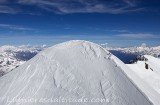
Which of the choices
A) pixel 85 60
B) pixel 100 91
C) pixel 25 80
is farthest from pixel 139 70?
pixel 25 80

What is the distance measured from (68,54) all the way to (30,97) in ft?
10.1

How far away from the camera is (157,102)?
304 inches

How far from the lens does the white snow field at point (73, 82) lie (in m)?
7.48

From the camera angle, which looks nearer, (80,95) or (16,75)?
(80,95)

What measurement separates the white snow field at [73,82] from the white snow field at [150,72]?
13.1 ft

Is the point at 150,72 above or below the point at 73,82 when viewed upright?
below

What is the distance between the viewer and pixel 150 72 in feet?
49.0

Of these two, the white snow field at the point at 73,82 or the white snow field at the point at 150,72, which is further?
the white snow field at the point at 150,72

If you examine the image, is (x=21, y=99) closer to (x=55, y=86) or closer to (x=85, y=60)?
(x=55, y=86)

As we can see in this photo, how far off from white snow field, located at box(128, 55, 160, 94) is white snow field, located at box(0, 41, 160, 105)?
13.1 ft

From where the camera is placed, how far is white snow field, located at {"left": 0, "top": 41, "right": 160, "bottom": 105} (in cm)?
748

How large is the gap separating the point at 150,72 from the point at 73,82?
866 cm

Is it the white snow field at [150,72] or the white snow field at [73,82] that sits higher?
the white snow field at [73,82]

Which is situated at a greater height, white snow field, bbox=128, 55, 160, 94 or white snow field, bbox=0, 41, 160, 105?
white snow field, bbox=0, 41, 160, 105
